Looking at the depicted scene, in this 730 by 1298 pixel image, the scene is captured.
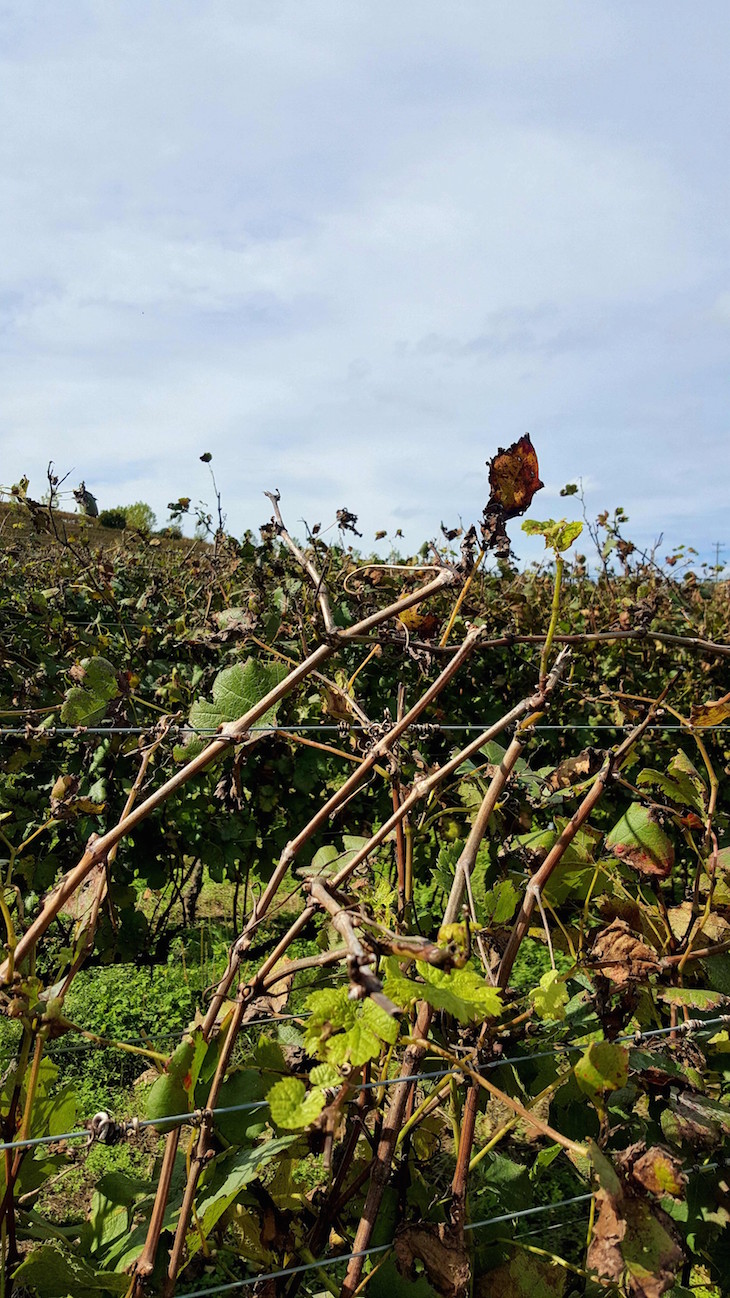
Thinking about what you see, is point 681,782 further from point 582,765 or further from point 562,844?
point 562,844

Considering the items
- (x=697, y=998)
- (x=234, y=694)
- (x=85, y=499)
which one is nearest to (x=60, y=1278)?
(x=234, y=694)

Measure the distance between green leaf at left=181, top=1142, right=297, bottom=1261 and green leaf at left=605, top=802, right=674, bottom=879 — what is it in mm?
603

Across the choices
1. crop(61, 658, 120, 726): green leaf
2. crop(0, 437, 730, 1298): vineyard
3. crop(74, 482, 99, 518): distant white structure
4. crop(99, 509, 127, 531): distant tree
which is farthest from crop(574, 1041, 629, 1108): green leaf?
crop(99, 509, 127, 531): distant tree

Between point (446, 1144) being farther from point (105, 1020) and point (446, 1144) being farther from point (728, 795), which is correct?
point (728, 795)

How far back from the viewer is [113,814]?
312 cm

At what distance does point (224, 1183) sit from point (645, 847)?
0.72m

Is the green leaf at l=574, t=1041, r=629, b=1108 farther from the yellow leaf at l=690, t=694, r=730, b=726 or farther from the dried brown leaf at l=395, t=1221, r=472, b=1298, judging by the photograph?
the yellow leaf at l=690, t=694, r=730, b=726

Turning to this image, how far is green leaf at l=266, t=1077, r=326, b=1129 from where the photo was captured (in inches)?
31.8

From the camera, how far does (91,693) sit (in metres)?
1.30

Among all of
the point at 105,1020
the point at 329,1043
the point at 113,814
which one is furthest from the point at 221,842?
the point at 329,1043

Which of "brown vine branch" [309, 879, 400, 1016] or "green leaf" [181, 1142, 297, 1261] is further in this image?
"green leaf" [181, 1142, 297, 1261]

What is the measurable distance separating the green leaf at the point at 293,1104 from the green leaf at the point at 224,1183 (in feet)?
0.69

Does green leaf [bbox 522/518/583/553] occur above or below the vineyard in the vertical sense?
above

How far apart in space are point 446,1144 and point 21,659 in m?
2.27
